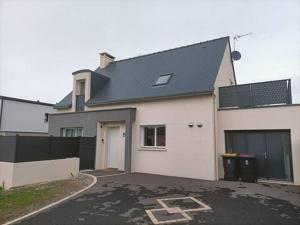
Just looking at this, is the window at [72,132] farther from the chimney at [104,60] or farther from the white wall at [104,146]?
the chimney at [104,60]

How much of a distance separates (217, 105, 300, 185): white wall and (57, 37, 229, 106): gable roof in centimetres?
184

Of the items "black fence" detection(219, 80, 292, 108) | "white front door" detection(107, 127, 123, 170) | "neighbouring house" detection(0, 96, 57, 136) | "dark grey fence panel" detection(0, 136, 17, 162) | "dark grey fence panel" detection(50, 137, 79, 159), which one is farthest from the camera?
"neighbouring house" detection(0, 96, 57, 136)

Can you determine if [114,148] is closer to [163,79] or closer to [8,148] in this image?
[163,79]

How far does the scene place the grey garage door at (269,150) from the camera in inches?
376

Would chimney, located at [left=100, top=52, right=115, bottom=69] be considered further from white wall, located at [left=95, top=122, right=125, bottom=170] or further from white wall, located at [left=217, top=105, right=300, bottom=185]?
white wall, located at [left=217, top=105, right=300, bottom=185]

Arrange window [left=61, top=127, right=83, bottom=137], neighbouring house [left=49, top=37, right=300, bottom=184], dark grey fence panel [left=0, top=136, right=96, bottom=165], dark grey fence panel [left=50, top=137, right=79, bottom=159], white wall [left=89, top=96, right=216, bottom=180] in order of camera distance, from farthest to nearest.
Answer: window [left=61, top=127, right=83, bottom=137]
white wall [left=89, top=96, right=216, bottom=180]
dark grey fence panel [left=50, top=137, right=79, bottom=159]
neighbouring house [left=49, top=37, right=300, bottom=184]
dark grey fence panel [left=0, top=136, right=96, bottom=165]

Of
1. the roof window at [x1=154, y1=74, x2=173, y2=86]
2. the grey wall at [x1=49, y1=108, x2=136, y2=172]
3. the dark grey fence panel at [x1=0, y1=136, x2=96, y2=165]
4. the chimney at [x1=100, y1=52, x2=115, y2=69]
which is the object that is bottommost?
the dark grey fence panel at [x1=0, y1=136, x2=96, y2=165]

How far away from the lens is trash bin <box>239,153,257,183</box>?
9664 mm

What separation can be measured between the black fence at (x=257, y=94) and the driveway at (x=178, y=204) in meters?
3.76

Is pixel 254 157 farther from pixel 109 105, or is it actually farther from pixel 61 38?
pixel 61 38

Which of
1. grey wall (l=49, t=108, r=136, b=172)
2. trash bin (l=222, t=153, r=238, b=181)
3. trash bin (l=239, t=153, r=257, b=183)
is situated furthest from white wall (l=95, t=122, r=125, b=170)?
trash bin (l=239, t=153, r=257, b=183)

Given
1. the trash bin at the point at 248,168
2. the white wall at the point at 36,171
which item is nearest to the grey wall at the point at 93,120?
the white wall at the point at 36,171

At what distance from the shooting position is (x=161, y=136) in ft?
39.2

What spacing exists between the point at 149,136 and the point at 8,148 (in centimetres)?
660
